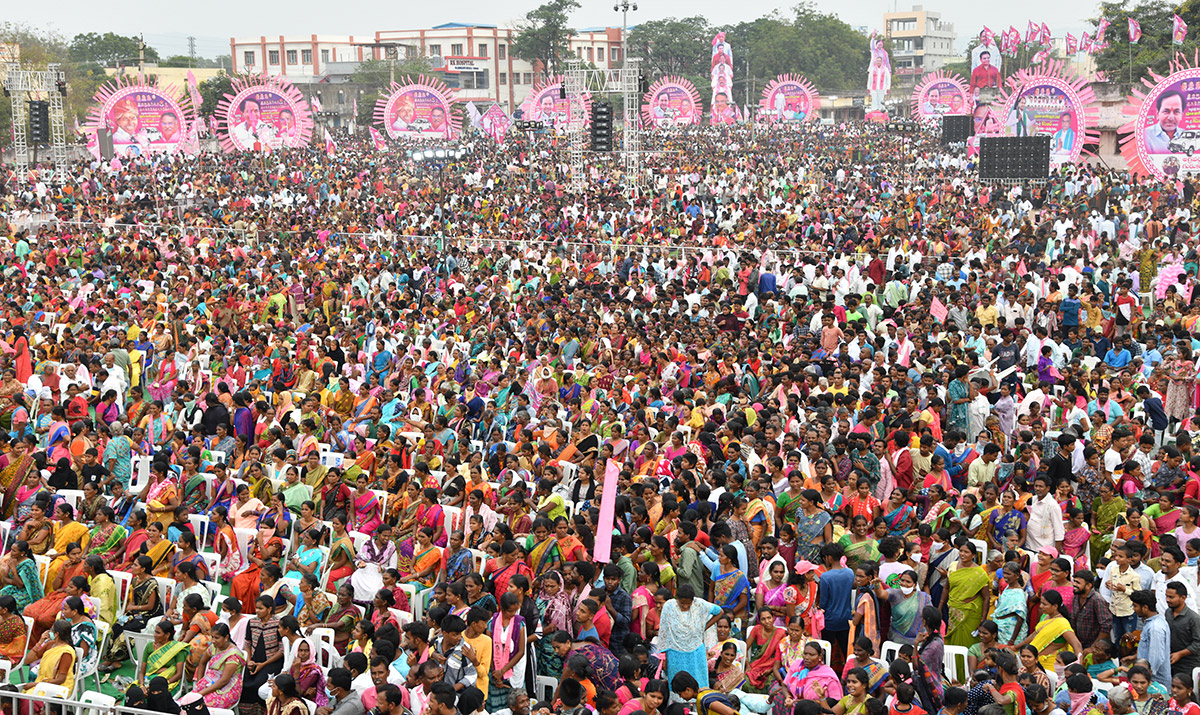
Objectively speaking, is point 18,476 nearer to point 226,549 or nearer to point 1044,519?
point 226,549

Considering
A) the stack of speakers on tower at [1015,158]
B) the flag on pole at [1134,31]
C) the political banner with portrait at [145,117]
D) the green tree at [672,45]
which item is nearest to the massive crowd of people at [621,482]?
the stack of speakers on tower at [1015,158]

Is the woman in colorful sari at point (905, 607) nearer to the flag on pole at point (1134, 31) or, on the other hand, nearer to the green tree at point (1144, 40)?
the green tree at point (1144, 40)

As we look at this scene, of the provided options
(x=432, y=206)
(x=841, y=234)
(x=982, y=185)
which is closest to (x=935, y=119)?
(x=982, y=185)

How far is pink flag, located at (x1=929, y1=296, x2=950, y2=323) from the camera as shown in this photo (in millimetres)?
13305

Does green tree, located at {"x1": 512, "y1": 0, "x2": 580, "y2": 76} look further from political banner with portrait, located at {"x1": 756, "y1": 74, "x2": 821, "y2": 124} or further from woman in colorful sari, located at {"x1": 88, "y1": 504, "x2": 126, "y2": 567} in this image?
woman in colorful sari, located at {"x1": 88, "y1": 504, "x2": 126, "y2": 567}

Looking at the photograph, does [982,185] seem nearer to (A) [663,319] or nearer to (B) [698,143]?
(A) [663,319]

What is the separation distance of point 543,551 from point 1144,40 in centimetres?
4265

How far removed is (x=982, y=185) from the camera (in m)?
27.5

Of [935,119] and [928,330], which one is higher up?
[935,119]

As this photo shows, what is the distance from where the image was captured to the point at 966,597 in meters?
6.54

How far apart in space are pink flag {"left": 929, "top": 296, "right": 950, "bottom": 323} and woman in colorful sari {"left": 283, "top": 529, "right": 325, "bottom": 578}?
7948 mm

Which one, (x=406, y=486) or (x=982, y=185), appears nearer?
(x=406, y=486)

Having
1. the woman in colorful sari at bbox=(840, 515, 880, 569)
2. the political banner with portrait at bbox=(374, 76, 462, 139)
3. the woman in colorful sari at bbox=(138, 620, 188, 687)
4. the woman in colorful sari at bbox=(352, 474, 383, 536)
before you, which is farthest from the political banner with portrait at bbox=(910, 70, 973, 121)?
the woman in colorful sari at bbox=(138, 620, 188, 687)

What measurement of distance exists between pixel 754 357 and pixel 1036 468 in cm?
375
